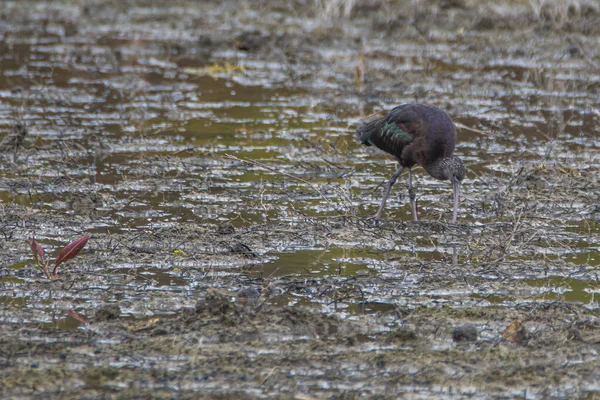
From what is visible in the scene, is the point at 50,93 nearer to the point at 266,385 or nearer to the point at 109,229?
the point at 109,229

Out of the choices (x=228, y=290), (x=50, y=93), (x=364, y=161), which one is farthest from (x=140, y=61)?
(x=228, y=290)

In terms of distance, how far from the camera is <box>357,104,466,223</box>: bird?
354 inches

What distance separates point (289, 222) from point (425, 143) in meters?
1.42

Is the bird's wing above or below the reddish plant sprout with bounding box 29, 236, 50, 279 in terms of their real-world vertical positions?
above

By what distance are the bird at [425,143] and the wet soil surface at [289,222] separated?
0.41 m

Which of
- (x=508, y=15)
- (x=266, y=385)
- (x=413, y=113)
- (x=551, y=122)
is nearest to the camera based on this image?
(x=266, y=385)

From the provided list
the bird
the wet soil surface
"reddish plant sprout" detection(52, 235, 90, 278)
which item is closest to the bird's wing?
the bird

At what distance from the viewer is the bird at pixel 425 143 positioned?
354 inches

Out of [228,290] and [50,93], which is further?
[50,93]

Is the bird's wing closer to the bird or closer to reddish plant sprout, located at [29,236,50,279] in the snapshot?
the bird

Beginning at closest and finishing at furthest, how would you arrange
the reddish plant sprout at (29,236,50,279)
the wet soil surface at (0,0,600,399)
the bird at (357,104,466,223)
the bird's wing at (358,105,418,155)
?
the wet soil surface at (0,0,600,399) < the reddish plant sprout at (29,236,50,279) < the bird at (357,104,466,223) < the bird's wing at (358,105,418,155)

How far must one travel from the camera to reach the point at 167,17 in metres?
21.4

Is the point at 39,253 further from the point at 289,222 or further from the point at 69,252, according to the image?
the point at 289,222

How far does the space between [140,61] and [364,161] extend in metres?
6.49
